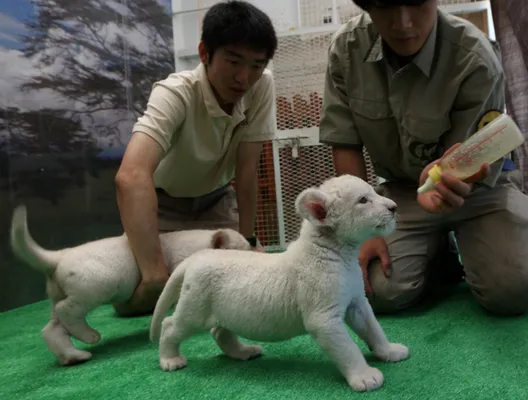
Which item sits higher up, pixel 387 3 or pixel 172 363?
pixel 387 3

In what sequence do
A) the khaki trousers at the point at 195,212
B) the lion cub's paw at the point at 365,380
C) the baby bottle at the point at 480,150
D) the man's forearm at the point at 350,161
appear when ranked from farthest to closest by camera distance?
the khaki trousers at the point at 195,212 < the man's forearm at the point at 350,161 < the baby bottle at the point at 480,150 < the lion cub's paw at the point at 365,380

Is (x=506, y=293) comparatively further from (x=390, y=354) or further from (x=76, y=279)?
(x=76, y=279)

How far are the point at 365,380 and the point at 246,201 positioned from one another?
3.37 ft

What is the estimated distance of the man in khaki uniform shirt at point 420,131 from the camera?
1312 mm

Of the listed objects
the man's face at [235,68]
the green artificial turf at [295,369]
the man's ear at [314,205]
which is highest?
the man's face at [235,68]

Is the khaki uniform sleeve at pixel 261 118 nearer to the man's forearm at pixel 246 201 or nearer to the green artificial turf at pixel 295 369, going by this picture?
the man's forearm at pixel 246 201

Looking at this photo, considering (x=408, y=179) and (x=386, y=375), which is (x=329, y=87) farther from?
(x=386, y=375)

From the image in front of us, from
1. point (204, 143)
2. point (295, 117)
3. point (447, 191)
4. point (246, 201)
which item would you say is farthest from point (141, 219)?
point (295, 117)

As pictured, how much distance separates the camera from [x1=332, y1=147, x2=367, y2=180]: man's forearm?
1.55 metres

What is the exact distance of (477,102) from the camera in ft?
4.35

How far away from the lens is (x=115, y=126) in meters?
2.52

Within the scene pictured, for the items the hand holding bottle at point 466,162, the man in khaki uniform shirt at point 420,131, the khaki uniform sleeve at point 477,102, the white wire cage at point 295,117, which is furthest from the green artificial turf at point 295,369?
the white wire cage at point 295,117

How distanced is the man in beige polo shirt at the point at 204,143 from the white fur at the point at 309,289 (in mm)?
327

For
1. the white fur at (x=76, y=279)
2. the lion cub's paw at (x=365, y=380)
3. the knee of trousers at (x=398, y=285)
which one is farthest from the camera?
the knee of trousers at (x=398, y=285)
